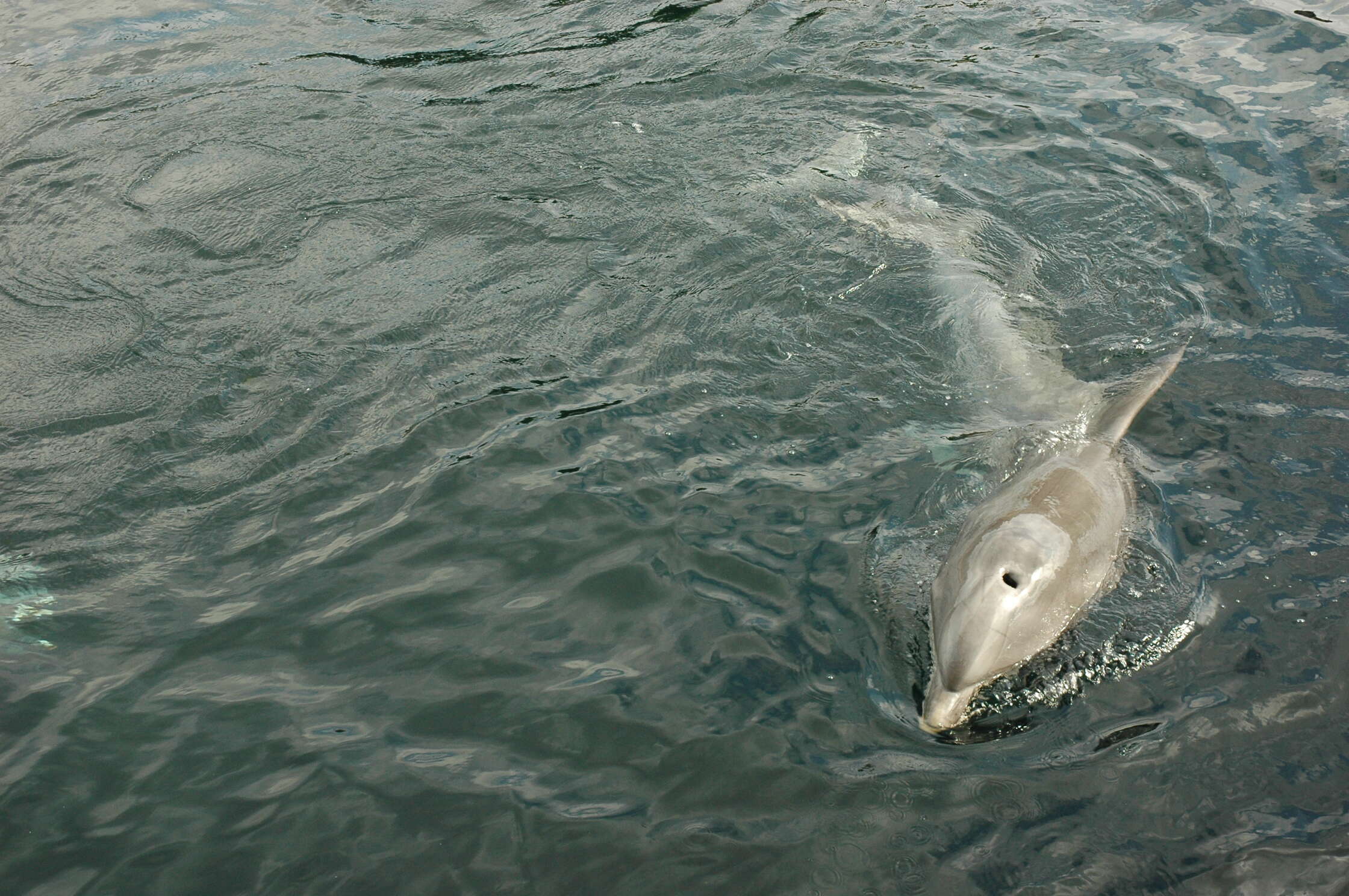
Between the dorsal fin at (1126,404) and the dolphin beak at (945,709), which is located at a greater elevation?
the dorsal fin at (1126,404)

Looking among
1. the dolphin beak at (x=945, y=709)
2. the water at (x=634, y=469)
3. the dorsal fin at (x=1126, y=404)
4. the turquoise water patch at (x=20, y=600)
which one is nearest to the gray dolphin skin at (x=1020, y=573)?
the dolphin beak at (x=945, y=709)

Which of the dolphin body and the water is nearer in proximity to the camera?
the water

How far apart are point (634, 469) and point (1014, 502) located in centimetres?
191

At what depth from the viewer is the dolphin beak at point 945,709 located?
142 inches

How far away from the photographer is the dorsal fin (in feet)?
16.6

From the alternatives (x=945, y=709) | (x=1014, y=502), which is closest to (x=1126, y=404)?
(x=1014, y=502)

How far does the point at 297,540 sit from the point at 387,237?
2889mm

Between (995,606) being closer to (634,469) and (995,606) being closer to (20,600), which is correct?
(634,469)

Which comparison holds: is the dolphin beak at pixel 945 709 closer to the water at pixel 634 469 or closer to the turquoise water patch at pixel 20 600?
the water at pixel 634 469

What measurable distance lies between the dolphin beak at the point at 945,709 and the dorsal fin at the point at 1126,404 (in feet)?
6.75

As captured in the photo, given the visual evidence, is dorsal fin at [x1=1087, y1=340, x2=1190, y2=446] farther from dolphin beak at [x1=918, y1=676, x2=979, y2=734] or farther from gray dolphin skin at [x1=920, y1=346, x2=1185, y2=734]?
dolphin beak at [x1=918, y1=676, x2=979, y2=734]

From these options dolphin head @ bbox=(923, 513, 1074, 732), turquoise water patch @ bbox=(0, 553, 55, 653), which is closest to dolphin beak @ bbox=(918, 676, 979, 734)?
dolphin head @ bbox=(923, 513, 1074, 732)

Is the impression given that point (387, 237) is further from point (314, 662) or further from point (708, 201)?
point (314, 662)

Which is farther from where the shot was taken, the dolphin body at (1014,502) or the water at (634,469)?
the dolphin body at (1014,502)
